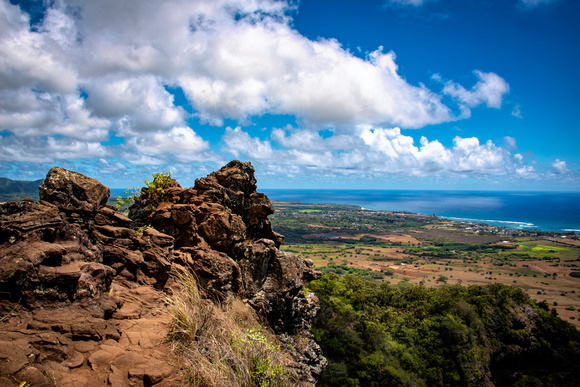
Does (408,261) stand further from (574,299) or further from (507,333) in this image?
(507,333)

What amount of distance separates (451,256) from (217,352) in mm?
133308

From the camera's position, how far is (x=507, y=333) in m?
34.7

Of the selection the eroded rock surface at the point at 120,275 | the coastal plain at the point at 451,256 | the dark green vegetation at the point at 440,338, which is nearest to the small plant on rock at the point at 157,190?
the eroded rock surface at the point at 120,275

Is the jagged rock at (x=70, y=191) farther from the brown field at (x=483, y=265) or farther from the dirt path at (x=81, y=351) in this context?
the brown field at (x=483, y=265)

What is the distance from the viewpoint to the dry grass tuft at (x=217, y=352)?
470cm

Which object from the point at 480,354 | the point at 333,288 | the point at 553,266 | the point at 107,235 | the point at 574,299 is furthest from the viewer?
the point at 553,266

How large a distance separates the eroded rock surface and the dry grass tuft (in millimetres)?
358

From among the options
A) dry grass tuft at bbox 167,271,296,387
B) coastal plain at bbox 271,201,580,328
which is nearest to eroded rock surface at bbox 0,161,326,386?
dry grass tuft at bbox 167,271,296,387

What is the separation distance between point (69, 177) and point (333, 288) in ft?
74.5

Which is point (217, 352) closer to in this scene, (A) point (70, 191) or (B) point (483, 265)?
(A) point (70, 191)

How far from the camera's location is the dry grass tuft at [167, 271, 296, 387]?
15.4 feet

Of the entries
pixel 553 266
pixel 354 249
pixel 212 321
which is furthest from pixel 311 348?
pixel 553 266

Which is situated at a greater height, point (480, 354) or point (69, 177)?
point (69, 177)

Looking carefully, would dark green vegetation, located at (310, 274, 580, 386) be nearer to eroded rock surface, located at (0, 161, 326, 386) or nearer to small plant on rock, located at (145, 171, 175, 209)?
eroded rock surface, located at (0, 161, 326, 386)
